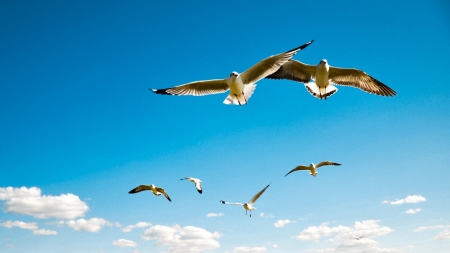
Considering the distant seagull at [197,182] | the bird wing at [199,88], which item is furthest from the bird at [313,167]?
the bird wing at [199,88]

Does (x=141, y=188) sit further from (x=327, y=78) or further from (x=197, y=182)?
(x=327, y=78)

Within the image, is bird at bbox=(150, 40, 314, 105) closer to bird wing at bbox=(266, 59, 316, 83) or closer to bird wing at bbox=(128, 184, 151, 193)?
bird wing at bbox=(266, 59, 316, 83)

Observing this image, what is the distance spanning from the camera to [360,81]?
551 inches

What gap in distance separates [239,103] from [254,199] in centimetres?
819

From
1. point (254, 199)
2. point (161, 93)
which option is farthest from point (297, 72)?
point (254, 199)

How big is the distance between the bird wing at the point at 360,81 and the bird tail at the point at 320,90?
27 centimetres

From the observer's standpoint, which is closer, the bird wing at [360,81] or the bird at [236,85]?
the bird at [236,85]

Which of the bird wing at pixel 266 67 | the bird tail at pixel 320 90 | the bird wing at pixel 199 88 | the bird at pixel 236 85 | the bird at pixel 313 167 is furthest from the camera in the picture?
the bird at pixel 313 167

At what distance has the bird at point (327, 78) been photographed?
13.6 metres

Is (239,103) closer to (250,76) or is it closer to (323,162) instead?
(250,76)

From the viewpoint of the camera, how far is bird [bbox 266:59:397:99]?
13586 millimetres

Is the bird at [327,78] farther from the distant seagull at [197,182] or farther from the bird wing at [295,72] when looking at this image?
the distant seagull at [197,182]

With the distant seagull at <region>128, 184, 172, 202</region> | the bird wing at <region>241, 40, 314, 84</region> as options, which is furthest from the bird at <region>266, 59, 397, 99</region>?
the distant seagull at <region>128, 184, 172, 202</region>

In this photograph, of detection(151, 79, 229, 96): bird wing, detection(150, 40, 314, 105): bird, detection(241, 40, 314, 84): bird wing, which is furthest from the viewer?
detection(151, 79, 229, 96): bird wing
